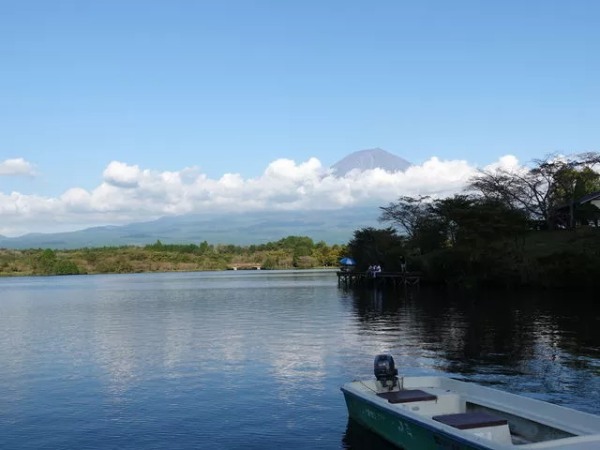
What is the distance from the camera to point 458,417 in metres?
14.6

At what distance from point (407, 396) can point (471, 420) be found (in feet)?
8.13

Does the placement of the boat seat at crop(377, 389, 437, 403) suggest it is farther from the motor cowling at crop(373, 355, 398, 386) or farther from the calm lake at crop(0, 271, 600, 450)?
the calm lake at crop(0, 271, 600, 450)

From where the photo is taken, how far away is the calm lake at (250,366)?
18250 millimetres

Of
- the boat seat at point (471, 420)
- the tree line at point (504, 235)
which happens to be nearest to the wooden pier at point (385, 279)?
the tree line at point (504, 235)

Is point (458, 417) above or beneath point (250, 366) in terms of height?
above

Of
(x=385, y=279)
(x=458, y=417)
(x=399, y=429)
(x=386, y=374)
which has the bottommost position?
(x=399, y=429)

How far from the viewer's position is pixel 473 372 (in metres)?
25.2

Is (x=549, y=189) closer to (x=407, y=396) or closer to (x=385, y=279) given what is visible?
(x=385, y=279)

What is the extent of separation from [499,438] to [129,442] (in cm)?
961

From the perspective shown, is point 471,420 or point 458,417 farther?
point 458,417

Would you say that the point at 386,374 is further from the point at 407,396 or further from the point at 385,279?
the point at 385,279

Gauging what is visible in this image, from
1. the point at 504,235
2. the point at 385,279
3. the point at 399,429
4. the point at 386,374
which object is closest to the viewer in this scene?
the point at 399,429

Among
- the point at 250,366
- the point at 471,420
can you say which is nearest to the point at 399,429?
the point at 471,420

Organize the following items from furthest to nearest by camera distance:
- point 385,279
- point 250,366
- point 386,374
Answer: point 385,279, point 250,366, point 386,374
